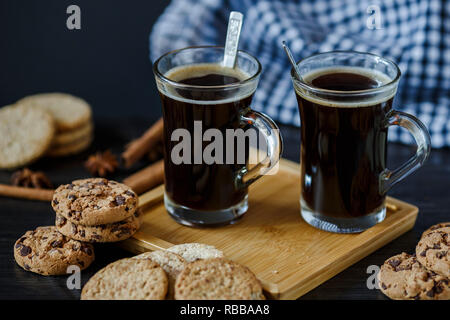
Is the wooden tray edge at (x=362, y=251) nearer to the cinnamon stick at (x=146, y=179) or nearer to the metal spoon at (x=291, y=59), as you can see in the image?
the metal spoon at (x=291, y=59)

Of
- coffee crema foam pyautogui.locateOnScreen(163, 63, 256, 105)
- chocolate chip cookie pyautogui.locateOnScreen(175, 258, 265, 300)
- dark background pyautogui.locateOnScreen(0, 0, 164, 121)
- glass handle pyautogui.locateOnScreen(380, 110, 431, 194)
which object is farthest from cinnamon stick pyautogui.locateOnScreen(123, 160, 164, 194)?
dark background pyautogui.locateOnScreen(0, 0, 164, 121)

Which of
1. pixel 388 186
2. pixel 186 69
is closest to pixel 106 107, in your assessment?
pixel 186 69

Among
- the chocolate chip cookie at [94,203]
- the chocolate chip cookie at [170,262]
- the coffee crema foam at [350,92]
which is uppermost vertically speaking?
the coffee crema foam at [350,92]

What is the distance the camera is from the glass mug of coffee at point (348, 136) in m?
1.81

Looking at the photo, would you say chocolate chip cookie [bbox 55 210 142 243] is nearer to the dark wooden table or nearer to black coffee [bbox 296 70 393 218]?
the dark wooden table

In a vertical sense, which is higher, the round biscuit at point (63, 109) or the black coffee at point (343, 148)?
the black coffee at point (343, 148)

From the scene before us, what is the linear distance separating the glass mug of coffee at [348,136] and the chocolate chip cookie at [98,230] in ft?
1.62

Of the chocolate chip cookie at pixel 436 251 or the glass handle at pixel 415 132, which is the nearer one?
the chocolate chip cookie at pixel 436 251

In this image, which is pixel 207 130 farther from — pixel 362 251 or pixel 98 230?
pixel 362 251

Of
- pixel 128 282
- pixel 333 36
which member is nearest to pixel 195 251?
pixel 128 282

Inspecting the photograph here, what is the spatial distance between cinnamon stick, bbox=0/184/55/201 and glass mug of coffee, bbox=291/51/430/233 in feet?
2.58

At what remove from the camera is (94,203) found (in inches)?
72.5

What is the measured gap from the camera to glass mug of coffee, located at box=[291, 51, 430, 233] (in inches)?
71.3

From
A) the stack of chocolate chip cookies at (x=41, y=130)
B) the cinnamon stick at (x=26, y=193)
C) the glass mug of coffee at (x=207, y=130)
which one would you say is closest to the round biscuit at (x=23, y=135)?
the stack of chocolate chip cookies at (x=41, y=130)
